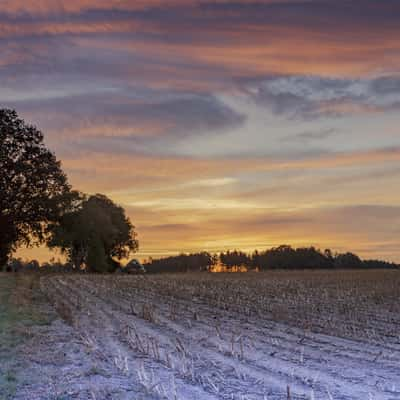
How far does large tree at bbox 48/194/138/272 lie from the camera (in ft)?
214

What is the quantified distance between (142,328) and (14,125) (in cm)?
3709

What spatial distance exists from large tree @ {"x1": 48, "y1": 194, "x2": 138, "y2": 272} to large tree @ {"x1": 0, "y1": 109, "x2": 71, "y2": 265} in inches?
253

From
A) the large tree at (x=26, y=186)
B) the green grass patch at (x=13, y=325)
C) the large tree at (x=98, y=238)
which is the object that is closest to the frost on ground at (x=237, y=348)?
the green grass patch at (x=13, y=325)

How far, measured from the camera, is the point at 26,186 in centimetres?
4722

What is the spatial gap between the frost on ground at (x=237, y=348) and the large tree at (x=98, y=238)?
124ft

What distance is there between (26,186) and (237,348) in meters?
38.2

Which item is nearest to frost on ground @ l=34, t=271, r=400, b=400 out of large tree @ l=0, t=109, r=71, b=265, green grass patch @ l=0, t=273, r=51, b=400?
green grass patch @ l=0, t=273, r=51, b=400

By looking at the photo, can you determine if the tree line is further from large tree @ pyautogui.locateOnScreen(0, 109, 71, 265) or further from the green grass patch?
the green grass patch

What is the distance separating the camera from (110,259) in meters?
78.2

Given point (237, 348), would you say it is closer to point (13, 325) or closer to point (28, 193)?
point (13, 325)

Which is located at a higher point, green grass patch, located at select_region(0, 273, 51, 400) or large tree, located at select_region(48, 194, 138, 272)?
large tree, located at select_region(48, 194, 138, 272)

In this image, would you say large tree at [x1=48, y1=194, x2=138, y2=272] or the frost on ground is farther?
large tree at [x1=48, y1=194, x2=138, y2=272]

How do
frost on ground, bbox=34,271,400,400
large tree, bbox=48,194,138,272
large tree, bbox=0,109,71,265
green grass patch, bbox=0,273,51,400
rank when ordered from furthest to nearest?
large tree, bbox=48,194,138,272 < large tree, bbox=0,109,71,265 < green grass patch, bbox=0,273,51,400 < frost on ground, bbox=34,271,400,400

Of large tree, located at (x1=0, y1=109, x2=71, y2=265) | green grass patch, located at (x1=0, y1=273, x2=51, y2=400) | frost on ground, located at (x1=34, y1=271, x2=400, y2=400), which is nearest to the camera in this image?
frost on ground, located at (x1=34, y1=271, x2=400, y2=400)
